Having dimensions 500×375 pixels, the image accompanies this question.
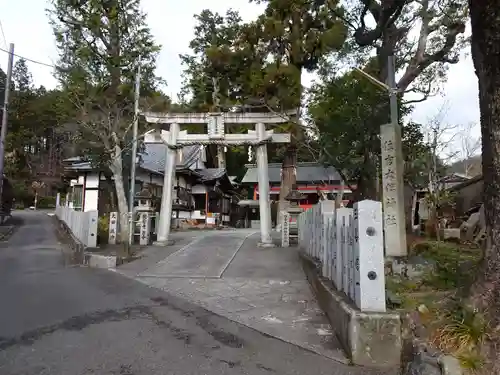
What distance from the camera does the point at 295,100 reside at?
20000mm

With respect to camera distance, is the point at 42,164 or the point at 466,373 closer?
the point at 466,373

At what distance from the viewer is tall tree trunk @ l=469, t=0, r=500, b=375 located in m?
4.07

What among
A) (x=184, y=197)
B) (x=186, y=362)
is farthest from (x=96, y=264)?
(x=184, y=197)

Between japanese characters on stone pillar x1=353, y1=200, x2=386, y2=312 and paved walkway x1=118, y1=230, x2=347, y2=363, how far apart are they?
2.23 ft

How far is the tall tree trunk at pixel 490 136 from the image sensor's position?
4.07 m

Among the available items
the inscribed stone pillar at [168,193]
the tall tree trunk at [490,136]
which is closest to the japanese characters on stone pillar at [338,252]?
the tall tree trunk at [490,136]

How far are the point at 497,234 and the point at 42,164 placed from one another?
180 ft

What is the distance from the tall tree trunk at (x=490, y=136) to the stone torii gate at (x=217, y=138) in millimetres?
11945

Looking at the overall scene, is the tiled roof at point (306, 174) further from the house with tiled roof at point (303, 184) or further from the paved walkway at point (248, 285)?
the paved walkway at point (248, 285)

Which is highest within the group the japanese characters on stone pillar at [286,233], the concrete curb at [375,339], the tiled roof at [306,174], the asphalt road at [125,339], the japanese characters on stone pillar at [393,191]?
the tiled roof at [306,174]

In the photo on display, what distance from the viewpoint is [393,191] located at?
956cm

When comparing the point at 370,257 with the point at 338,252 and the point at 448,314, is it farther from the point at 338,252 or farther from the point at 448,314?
the point at 338,252

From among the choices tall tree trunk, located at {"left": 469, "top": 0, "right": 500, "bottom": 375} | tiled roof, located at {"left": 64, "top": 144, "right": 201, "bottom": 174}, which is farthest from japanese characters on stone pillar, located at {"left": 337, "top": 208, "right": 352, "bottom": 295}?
tiled roof, located at {"left": 64, "top": 144, "right": 201, "bottom": 174}

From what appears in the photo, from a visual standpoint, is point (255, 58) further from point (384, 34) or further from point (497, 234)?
point (497, 234)
